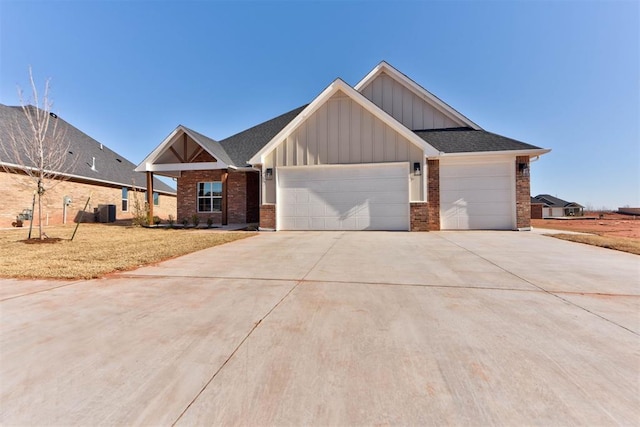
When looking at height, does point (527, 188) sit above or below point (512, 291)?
above

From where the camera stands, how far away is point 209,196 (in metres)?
15.7

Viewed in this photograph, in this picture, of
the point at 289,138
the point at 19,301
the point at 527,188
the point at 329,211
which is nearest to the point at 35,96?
the point at 289,138

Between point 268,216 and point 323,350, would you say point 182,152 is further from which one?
point 323,350

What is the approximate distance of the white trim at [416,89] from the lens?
1321 centimetres

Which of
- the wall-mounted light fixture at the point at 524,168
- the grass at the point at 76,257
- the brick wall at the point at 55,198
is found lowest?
the grass at the point at 76,257

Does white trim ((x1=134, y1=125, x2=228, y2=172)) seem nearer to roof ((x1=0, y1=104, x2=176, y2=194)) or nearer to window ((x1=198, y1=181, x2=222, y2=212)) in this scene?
window ((x1=198, y1=181, x2=222, y2=212))

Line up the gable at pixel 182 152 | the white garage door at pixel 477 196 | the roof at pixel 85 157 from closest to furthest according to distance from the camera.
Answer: the white garage door at pixel 477 196 → the gable at pixel 182 152 → the roof at pixel 85 157

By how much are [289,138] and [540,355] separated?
10.6 metres

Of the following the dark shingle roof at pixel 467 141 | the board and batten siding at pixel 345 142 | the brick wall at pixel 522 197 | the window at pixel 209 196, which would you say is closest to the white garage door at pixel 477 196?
the brick wall at pixel 522 197

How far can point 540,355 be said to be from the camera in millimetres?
2168

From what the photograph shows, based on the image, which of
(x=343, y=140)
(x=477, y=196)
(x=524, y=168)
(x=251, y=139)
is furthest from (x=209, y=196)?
(x=524, y=168)

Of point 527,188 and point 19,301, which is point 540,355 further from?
point 527,188

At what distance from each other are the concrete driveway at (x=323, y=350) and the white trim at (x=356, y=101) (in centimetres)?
718

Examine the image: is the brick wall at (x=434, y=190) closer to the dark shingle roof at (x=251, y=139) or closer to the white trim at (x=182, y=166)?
the dark shingle roof at (x=251, y=139)
